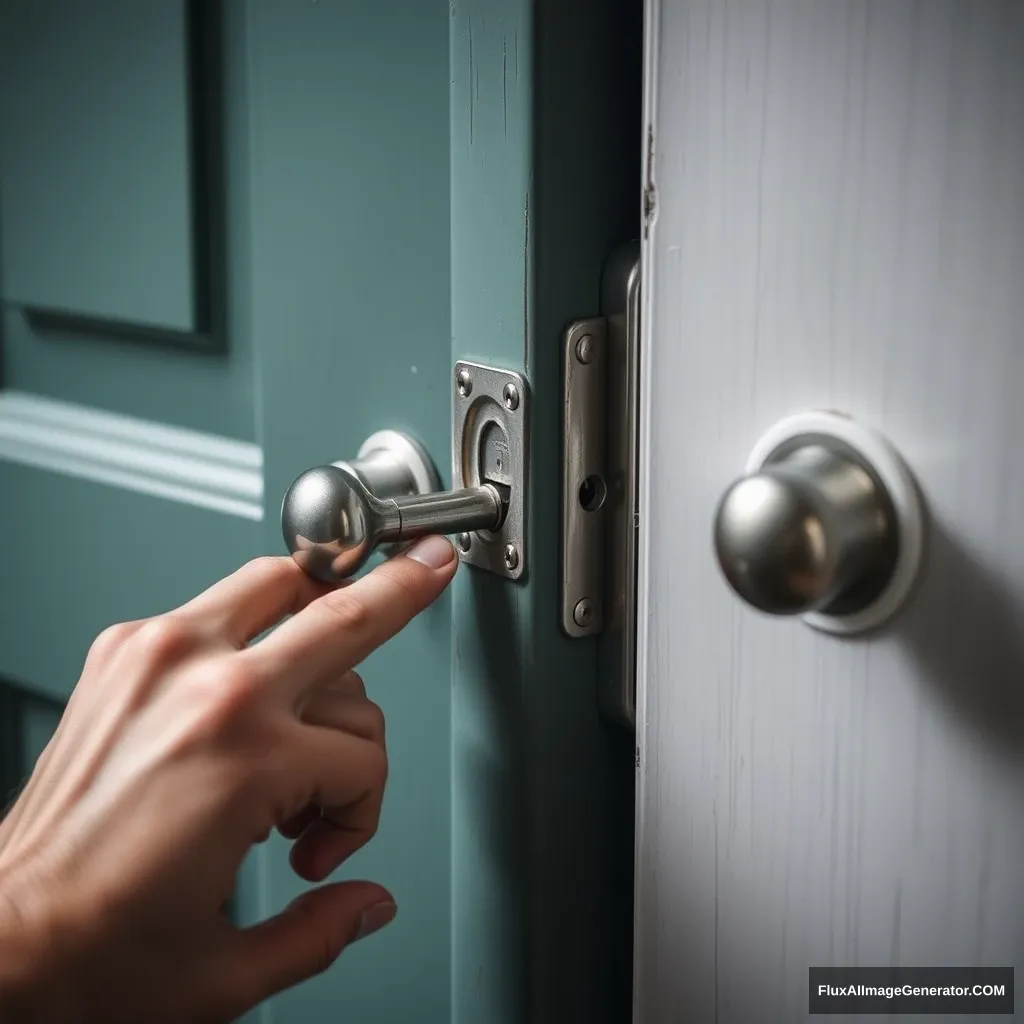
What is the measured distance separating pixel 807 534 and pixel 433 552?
0.63 ft

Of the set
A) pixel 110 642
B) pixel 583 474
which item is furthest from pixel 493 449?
pixel 110 642

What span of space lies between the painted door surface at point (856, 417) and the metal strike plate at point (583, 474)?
6cm

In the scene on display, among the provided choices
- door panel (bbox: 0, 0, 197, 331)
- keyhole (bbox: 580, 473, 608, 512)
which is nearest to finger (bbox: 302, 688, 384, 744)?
keyhole (bbox: 580, 473, 608, 512)

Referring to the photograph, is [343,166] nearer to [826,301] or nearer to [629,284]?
[629,284]

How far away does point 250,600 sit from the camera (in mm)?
468

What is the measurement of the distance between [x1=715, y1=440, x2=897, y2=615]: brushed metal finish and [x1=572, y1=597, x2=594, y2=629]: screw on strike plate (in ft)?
0.49

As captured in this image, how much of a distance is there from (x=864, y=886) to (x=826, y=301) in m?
0.15

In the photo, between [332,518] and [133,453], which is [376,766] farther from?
[133,453]

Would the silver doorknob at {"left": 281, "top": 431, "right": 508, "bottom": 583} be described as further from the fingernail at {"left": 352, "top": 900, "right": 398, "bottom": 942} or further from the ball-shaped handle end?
the fingernail at {"left": 352, "top": 900, "right": 398, "bottom": 942}

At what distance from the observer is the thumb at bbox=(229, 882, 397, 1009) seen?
451 mm

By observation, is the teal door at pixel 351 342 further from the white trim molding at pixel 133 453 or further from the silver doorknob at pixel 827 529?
the silver doorknob at pixel 827 529

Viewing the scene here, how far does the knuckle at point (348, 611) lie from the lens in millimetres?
452

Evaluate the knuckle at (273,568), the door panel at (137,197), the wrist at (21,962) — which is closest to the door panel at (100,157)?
the door panel at (137,197)

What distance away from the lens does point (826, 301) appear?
34cm
